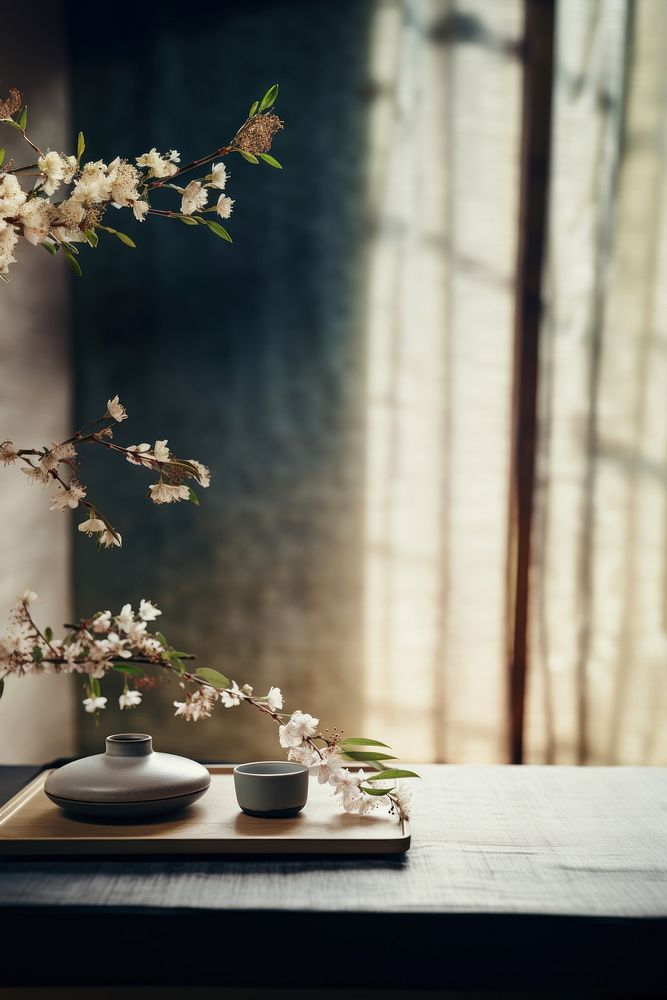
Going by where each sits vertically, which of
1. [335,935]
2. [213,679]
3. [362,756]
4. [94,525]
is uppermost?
[94,525]

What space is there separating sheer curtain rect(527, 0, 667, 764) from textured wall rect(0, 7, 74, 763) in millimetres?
1138

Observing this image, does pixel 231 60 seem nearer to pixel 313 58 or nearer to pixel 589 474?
pixel 313 58

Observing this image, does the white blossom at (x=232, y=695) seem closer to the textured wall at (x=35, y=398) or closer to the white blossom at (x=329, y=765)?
the white blossom at (x=329, y=765)

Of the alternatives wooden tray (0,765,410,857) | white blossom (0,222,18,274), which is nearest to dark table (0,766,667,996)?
wooden tray (0,765,410,857)

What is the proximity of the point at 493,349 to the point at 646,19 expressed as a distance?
866 mm

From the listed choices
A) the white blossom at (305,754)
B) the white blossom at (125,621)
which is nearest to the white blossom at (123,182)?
the white blossom at (125,621)

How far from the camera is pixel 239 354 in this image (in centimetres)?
228

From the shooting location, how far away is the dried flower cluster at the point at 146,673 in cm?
105

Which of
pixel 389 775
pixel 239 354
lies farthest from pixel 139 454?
pixel 239 354

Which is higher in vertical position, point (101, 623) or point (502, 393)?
point (502, 393)

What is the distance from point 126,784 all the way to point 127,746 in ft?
0.17

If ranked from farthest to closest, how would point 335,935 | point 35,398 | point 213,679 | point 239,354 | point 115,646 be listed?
point 239,354 → point 35,398 → point 213,679 → point 115,646 → point 335,935

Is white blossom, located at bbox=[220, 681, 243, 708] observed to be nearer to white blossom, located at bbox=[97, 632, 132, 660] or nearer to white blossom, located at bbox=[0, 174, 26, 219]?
white blossom, located at bbox=[97, 632, 132, 660]

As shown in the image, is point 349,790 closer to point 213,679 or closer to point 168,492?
point 213,679
